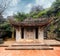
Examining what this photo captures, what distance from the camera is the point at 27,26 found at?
15.1m

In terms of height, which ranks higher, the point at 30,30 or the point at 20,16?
the point at 20,16

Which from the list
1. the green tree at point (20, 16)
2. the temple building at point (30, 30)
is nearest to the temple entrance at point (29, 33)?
the temple building at point (30, 30)

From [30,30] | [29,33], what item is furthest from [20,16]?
[29,33]

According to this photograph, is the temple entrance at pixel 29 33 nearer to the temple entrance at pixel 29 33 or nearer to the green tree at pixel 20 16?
the temple entrance at pixel 29 33

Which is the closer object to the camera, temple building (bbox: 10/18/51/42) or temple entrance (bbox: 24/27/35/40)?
temple building (bbox: 10/18/51/42)

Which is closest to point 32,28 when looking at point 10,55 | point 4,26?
point 4,26

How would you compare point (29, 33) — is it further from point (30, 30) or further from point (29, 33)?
point (30, 30)

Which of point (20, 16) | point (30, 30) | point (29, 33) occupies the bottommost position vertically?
point (29, 33)

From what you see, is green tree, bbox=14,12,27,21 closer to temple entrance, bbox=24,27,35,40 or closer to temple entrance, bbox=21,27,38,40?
temple entrance, bbox=21,27,38,40

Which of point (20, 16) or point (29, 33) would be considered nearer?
point (29, 33)

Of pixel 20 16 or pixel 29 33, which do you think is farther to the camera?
pixel 20 16

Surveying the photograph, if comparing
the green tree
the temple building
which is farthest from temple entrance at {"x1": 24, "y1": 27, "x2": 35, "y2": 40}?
the green tree

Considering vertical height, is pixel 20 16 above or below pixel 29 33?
above

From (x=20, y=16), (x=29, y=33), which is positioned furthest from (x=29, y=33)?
(x=20, y=16)
